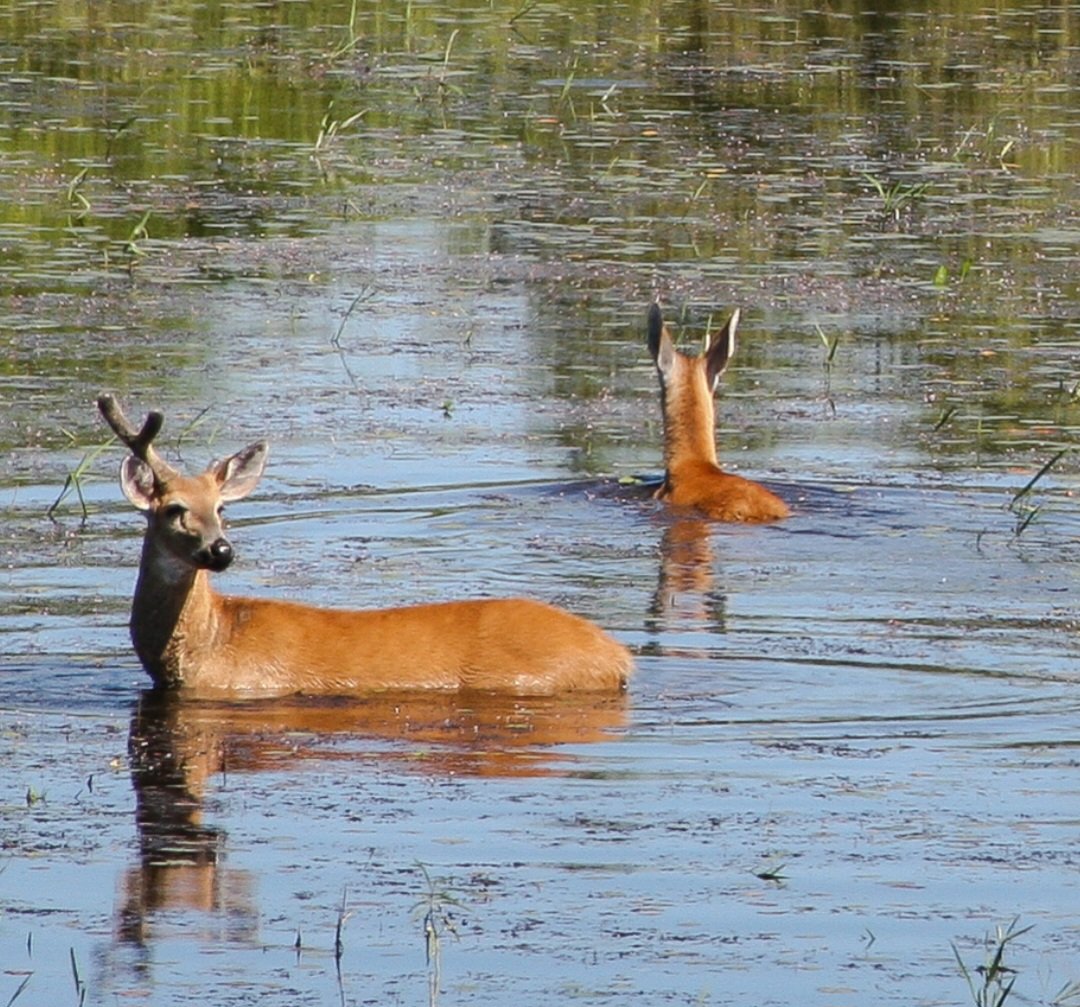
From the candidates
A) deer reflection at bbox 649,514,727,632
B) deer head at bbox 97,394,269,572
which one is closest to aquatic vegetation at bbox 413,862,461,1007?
deer head at bbox 97,394,269,572

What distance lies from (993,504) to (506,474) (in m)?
2.09

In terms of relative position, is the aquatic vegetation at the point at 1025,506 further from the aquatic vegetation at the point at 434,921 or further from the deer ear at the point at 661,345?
the aquatic vegetation at the point at 434,921

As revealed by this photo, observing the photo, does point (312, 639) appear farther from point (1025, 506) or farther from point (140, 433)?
point (1025, 506)

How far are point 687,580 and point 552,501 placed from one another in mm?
1260

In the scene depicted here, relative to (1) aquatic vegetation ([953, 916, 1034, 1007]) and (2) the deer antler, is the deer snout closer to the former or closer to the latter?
(2) the deer antler

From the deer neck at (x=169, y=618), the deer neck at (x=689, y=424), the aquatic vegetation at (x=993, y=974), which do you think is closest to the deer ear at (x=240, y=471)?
the deer neck at (x=169, y=618)

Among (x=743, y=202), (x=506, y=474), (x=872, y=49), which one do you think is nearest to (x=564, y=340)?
(x=506, y=474)

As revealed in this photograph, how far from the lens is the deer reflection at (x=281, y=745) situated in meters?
7.25

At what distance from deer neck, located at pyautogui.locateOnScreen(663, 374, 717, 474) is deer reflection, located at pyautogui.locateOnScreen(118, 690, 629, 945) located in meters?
3.50

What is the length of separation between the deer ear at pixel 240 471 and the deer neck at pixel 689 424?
3432mm

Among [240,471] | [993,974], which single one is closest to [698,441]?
[240,471]

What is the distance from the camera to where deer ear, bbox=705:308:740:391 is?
13109 millimetres

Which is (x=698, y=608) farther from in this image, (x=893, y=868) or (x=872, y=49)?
(x=872, y=49)

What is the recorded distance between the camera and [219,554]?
29.9 ft
